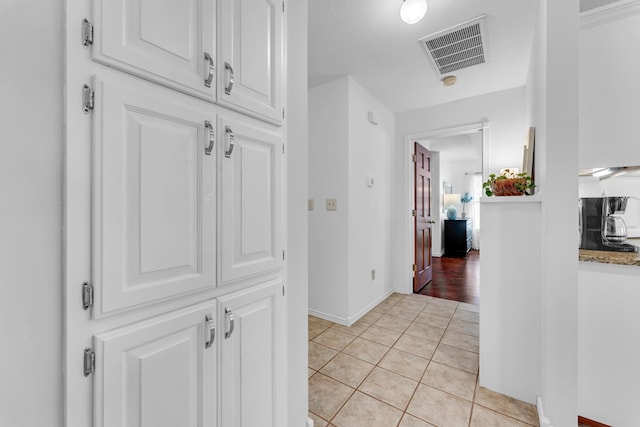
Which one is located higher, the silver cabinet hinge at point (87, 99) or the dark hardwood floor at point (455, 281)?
the silver cabinet hinge at point (87, 99)

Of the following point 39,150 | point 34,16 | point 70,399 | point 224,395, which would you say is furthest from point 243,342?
point 34,16

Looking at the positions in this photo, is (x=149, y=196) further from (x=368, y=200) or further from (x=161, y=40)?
(x=368, y=200)

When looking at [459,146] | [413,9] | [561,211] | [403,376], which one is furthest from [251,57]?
[459,146]

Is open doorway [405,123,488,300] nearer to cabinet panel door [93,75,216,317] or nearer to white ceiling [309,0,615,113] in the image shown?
white ceiling [309,0,615,113]

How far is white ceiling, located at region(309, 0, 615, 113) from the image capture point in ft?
5.96

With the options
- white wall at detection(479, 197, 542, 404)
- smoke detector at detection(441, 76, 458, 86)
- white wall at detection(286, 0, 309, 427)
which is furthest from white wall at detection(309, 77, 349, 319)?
white wall at detection(286, 0, 309, 427)

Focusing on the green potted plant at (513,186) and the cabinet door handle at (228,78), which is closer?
the cabinet door handle at (228,78)

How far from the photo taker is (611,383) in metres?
1.38

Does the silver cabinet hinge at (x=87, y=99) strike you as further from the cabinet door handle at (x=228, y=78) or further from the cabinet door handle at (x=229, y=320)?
the cabinet door handle at (x=229, y=320)

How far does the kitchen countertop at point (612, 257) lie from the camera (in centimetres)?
132

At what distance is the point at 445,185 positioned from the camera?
730 centimetres

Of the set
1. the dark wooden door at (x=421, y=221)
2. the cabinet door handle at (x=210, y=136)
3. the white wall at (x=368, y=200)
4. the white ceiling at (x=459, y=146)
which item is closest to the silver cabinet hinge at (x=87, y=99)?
the cabinet door handle at (x=210, y=136)

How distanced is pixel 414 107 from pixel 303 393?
3466 mm

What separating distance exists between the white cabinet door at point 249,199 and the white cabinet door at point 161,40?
0.57 ft
